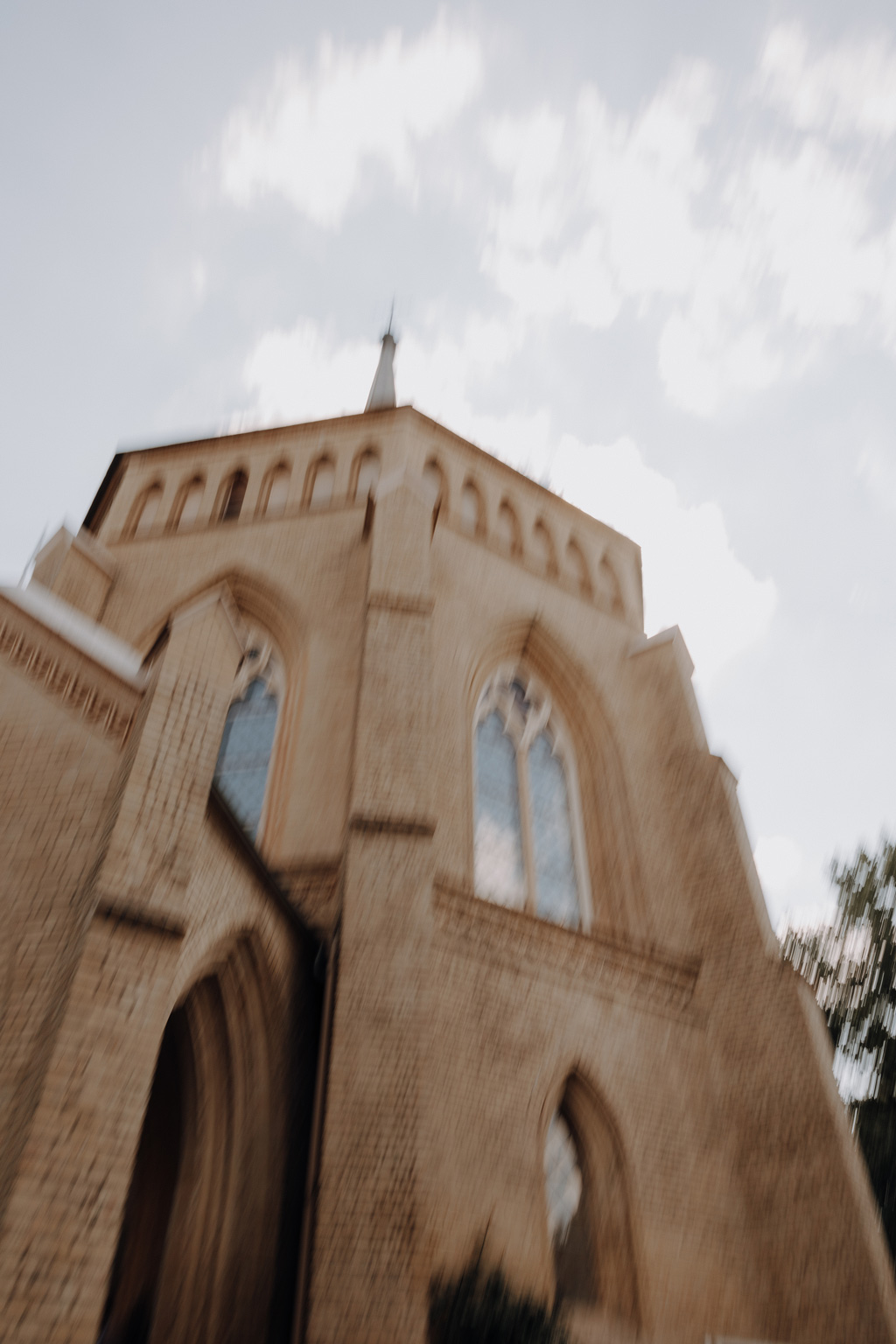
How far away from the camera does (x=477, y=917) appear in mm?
7496

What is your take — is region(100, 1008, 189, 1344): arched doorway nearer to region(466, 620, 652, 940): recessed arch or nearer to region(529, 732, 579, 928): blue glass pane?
region(466, 620, 652, 940): recessed arch

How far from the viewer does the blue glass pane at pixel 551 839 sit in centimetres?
965

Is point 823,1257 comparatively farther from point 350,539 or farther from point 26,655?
point 350,539

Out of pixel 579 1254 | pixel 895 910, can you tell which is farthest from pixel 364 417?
pixel 895 910

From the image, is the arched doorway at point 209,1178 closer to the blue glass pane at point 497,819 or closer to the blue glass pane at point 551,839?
the blue glass pane at point 497,819

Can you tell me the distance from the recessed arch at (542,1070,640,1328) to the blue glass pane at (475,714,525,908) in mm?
1963

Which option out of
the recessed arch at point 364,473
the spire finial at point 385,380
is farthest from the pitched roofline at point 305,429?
the spire finial at point 385,380

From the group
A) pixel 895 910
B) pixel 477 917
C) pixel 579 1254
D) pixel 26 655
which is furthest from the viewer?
pixel 895 910

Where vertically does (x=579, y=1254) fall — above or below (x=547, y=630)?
below

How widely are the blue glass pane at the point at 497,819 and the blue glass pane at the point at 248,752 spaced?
232 centimetres

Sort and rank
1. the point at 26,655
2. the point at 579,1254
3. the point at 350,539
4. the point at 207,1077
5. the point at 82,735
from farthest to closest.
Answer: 1. the point at 350,539
2. the point at 579,1254
3. the point at 207,1077
4. the point at 26,655
5. the point at 82,735

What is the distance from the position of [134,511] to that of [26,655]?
784 centimetres

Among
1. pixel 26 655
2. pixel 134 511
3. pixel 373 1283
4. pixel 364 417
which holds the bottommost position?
pixel 373 1283

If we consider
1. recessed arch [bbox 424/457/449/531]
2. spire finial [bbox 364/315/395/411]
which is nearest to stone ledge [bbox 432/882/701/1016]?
recessed arch [bbox 424/457/449/531]
